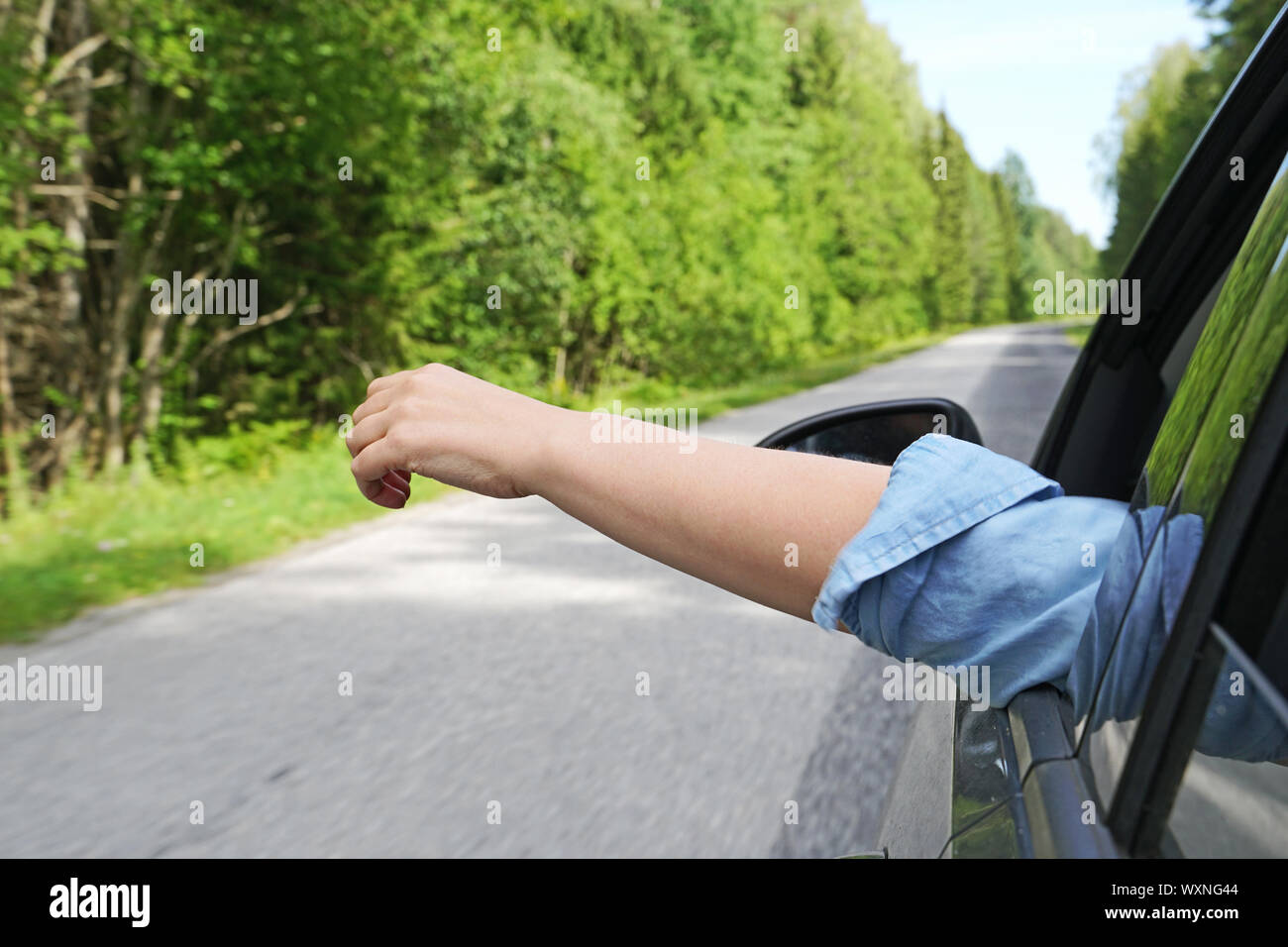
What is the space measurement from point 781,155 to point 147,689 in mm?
28434

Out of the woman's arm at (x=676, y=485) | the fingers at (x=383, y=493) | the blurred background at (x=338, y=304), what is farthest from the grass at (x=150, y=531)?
the woman's arm at (x=676, y=485)

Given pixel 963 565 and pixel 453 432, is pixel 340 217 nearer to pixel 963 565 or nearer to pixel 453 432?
pixel 453 432

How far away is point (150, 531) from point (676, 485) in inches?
294

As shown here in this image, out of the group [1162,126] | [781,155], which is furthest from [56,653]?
[1162,126]

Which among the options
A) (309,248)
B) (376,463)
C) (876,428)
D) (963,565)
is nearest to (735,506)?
(963,565)

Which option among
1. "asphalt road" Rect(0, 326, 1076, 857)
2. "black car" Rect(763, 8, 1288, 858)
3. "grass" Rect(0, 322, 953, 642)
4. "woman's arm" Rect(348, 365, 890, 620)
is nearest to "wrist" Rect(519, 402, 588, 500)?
"woman's arm" Rect(348, 365, 890, 620)

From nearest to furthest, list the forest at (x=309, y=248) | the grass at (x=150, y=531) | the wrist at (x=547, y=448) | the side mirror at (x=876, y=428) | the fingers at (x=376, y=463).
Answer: the wrist at (x=547, y=448) < the fingers at (x=376, y=463) < the side mirror at (x=876, y=428) < the grass at (x=150, y=531) < the forest at (x=309, y=248)

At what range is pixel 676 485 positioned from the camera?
1.05 m

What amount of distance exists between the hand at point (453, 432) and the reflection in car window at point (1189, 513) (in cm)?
58

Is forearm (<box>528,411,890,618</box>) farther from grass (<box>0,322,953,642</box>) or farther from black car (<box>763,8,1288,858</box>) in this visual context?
grass (<box>0,322,953,642</box>)

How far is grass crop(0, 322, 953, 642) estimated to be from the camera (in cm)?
615

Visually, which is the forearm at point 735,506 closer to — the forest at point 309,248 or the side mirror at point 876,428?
the side mirror at point 876,428

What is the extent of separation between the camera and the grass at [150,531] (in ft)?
20.2
